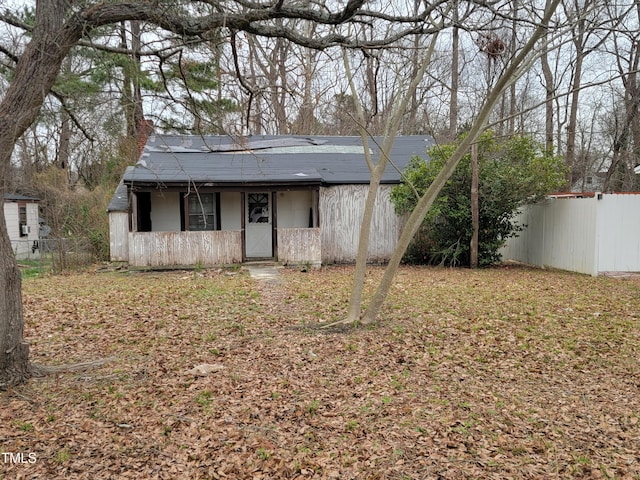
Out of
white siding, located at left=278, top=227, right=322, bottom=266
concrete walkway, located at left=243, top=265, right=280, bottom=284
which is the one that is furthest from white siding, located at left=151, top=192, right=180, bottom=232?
white siding, located at left=278, top=227, right=322, bottom=266

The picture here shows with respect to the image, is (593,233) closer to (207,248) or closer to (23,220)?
(207,248)

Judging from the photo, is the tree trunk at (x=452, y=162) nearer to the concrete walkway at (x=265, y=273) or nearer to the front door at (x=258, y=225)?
the concrete walkway at (x=265, y=273)

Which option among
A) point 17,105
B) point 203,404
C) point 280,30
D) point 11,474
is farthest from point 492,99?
point 11,474

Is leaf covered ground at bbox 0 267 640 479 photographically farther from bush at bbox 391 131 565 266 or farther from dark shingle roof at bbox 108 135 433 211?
dark shingle roof at bbox 108 135 433 211

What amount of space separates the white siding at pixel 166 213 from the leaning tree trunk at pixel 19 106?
10.4 metres

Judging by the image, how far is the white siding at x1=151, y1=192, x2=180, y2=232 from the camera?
14.8 metres

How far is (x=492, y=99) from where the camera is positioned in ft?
18.1

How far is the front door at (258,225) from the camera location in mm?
15133

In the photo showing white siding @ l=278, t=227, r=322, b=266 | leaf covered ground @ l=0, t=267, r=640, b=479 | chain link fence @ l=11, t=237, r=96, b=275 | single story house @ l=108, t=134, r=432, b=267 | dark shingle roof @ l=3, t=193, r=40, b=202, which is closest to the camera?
leaf covered ground @ l=0, t=267, r=640, b=479

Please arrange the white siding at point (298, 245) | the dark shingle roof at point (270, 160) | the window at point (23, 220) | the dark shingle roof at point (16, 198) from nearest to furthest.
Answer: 1. the dark shingle roof at point (270, 160)
2. the white siding at point (298, 245)
3. the dark shingle roof at point (16, 198)
4. the window at point (23, 220)

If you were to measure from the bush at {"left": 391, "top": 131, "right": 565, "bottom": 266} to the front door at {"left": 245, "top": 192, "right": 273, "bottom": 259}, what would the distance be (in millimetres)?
4123

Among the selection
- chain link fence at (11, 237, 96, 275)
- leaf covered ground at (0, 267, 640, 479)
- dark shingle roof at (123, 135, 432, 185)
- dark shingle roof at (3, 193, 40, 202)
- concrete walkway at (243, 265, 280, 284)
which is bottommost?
leaf covered ground at (0, 267, 640, 479)

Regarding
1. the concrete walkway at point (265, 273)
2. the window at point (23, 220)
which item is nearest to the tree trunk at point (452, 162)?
the concrete walkway at point (265, 273)

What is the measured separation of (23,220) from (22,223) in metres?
0.21
